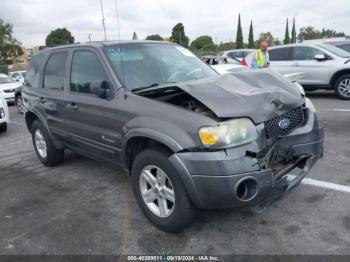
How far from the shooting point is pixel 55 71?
4.95 metres

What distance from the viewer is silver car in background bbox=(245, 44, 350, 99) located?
10.1m

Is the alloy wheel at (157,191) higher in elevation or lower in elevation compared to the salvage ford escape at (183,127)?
lower

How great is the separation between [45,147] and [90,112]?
72.5 inches

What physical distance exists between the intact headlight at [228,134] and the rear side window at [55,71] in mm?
2632

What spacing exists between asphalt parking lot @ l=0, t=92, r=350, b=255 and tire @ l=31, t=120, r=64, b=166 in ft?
1.34

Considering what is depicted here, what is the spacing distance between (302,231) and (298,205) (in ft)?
1.73

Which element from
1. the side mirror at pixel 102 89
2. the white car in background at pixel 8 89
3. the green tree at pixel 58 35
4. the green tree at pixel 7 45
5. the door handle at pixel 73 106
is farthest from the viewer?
the green tree at pixel 58 35

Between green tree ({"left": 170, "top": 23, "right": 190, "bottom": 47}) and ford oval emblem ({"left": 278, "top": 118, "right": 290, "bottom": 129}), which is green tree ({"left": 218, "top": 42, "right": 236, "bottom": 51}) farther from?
ford oval emblem ({"left": 278, "top": 118, "right": 290, "bottom": 129})

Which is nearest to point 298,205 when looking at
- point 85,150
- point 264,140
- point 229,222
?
point 229,222

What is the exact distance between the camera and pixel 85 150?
4445 mm

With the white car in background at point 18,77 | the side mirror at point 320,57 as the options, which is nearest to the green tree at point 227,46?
A: the white car in background at point 18,77

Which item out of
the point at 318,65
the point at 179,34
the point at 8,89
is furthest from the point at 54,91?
the point at 179,34

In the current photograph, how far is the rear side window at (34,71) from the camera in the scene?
17.9ft

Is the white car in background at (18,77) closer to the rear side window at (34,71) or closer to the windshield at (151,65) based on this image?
the rear side window at (34,71)
